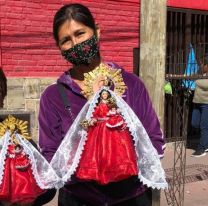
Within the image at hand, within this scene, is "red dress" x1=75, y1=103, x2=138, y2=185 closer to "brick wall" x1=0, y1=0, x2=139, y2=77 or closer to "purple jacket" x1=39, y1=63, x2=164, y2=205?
"purple jacket" x1=39, y1=63, x2=164, y2=205

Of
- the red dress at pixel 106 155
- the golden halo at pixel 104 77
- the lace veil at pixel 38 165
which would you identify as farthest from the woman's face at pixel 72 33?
the lace veil at pixel 38 165

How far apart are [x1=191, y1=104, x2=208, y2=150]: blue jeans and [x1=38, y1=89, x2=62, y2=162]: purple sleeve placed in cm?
658

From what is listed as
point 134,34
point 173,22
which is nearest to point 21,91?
point 134,34

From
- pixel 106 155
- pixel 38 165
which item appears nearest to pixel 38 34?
pixel 38 165

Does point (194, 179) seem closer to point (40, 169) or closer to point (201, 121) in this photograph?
point (201, 121)

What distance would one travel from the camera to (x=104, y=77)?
246 centimetres

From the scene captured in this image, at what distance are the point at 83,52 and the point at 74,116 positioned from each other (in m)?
0.32

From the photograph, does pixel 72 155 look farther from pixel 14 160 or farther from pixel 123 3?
pixel 123 3

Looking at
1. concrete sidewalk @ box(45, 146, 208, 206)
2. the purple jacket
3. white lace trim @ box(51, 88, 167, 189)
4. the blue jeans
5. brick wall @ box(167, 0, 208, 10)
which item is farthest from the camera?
brick wall @ box(167, 0, 208, 10)

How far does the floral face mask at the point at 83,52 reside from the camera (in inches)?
96.2

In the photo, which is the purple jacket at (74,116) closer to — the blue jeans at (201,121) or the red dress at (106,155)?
the red dress at (106,155)

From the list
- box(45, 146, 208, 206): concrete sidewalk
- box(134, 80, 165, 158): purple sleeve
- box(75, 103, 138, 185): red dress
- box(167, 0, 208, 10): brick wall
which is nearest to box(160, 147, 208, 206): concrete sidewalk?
box(45, 146, 208, 206): concrete sidewalk

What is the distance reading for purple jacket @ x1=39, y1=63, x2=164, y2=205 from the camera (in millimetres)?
2471

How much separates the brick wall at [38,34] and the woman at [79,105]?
510 centimetres
